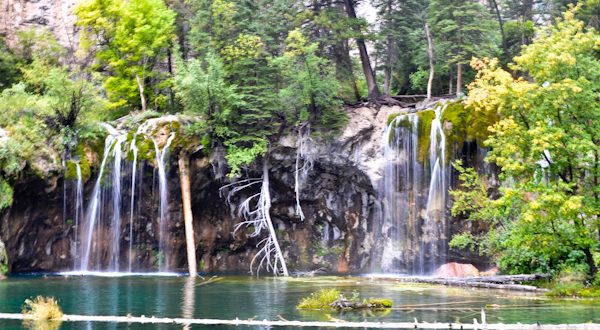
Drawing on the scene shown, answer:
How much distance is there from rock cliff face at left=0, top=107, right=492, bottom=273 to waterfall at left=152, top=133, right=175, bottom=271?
1.06 ft

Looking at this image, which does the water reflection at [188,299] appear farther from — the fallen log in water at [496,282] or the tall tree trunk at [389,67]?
the tall tree trunk at [389,67]

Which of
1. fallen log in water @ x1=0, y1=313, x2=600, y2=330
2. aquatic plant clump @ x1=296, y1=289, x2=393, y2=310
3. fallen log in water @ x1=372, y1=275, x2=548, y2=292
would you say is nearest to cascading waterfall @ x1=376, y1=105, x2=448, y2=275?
fallen log in water @ x1=372, y1=275, x2=548, y2=292

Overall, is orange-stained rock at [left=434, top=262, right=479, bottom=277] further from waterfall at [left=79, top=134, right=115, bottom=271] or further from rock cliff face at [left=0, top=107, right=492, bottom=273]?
waterfall at [left=79, top=134, right=115, bottom=271]

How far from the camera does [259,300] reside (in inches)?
712

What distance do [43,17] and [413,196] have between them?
29.0 metres

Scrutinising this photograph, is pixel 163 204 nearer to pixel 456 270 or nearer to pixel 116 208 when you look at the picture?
pixel 116 208

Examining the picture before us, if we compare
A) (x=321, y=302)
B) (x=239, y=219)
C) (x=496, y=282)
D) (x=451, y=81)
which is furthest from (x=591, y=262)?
(x=239, y=219)

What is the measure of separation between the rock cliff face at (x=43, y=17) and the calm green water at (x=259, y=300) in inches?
925

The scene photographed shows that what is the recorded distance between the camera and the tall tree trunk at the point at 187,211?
93.8 feet

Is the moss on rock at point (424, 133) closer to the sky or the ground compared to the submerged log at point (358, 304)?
closer to the sky

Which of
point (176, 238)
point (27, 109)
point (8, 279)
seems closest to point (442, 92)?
point (176, 238)

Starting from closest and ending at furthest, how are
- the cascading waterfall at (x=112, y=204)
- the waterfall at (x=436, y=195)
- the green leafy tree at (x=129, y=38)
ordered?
the waterfall at (x=436, y=195) < the cascading waterfall at (x=112, y=204) < the green leafy tree at (x=129, y=38)

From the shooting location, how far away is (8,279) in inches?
1010

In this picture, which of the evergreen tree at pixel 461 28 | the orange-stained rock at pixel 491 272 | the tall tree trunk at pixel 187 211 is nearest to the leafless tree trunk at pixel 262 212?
the tall tree trunk at pixel 187 211
